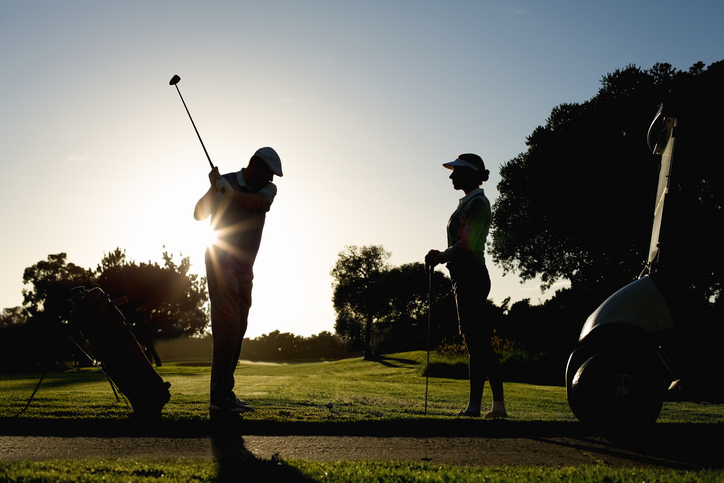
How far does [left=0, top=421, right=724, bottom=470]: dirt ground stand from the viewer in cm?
367

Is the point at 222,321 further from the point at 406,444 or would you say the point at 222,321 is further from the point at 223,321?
the point at 406,444

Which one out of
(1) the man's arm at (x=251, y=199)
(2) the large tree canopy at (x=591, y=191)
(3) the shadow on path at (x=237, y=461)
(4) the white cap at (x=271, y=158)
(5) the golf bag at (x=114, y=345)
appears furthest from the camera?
(2) the large tree canopy at (x=591, y=191)

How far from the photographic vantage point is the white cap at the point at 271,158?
5.80 metres

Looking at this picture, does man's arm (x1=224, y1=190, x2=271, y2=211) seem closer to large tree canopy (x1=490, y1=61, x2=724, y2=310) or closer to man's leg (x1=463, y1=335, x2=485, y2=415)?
man's leg (x1=463, y1=335, x2=485, y2=415)

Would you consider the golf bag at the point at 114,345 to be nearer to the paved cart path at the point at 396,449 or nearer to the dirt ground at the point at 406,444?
the dirt ground at the point at 406,444

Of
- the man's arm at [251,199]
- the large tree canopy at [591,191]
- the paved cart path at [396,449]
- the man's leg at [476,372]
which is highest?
the large tree canopy at [591,191]

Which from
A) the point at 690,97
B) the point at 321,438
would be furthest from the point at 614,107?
the point at 321,438

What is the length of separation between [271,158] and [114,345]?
2.37m

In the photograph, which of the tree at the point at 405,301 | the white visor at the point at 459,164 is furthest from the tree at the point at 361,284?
the white visor at the point at 459,164

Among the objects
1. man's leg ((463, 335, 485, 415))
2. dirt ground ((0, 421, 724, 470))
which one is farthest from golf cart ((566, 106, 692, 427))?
man's leg ((463, 335, 485, 415))

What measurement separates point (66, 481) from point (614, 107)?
106 ft

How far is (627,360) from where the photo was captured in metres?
4.07

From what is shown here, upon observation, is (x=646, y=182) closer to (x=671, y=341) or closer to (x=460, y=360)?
(x=460, y=360)

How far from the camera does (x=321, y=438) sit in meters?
4.43
